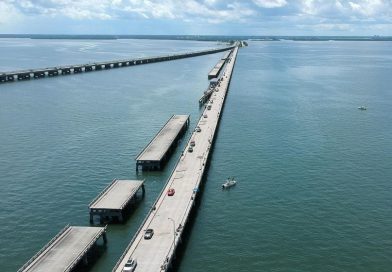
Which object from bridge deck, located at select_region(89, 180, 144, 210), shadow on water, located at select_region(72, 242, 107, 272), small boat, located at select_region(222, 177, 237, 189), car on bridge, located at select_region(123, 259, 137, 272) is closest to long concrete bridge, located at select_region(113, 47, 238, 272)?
car on bridge, located at select_region(123, 259, 137, 272)

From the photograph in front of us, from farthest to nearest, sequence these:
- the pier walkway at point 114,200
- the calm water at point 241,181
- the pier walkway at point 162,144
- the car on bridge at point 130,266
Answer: the pier walkway at point 162,144 → the pier walkway at point 114,200 → the calm water at point 241,181 → the car on bridge at point 130,266

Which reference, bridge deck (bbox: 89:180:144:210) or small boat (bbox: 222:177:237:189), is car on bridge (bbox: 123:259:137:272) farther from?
small boat (bbox: 222:177:237:189)

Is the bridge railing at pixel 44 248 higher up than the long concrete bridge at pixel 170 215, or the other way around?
the long concrete bridge at pixel 170 215

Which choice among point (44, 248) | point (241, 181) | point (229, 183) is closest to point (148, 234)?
point (44, 248)

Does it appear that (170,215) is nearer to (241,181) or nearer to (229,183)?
(229,183)

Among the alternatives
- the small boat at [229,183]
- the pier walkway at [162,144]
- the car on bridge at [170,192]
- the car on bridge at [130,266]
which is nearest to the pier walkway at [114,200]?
the car on bridge at [170,192]

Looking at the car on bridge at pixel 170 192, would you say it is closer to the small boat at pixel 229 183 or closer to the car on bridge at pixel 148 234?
the small boat at pixel 229 183
